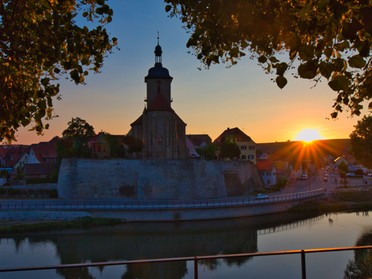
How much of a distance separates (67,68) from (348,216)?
32878 mm

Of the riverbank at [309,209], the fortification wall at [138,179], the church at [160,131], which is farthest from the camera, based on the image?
the church at [160,131]

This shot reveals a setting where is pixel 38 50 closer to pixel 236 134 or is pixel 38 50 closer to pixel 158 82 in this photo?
pixel 158 82

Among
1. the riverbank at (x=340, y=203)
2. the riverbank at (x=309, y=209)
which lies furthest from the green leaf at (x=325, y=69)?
the riverbank at (x=340, y=203)

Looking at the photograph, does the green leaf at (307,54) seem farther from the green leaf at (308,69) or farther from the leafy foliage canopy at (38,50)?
the leafy foliage canopy at (38,50)

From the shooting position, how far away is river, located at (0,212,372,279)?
1828 centimetres

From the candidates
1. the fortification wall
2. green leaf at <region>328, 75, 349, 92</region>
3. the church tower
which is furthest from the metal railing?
green leaf at <region>328, 75, 349, 92</region>

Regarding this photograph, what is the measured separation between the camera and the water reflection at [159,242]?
19.7 m

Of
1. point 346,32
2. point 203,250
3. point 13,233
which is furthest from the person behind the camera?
point 13,233

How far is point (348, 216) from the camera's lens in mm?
33656

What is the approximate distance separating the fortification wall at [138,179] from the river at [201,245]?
24.5 ft

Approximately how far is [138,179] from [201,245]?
1528 cm

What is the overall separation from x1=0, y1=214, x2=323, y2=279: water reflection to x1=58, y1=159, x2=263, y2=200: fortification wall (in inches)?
293

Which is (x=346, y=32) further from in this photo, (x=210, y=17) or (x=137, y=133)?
(x=137, y=133)

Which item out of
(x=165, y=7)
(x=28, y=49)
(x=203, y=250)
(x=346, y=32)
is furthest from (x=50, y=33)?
(x=203, y=250)
